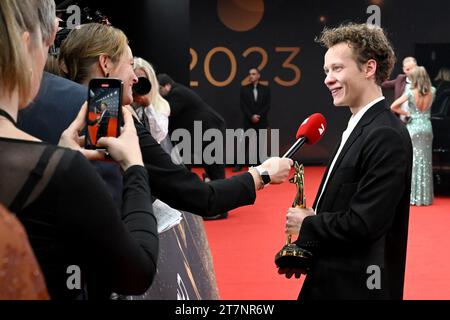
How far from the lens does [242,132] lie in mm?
12062

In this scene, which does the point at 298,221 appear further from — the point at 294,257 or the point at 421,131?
the point at 421,131

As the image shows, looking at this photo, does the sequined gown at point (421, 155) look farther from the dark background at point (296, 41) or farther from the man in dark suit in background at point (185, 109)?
the dark background at point (296, 41)

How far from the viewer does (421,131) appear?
27.2 ft

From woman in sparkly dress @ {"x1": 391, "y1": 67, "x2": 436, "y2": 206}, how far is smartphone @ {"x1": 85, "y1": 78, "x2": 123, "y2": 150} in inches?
274

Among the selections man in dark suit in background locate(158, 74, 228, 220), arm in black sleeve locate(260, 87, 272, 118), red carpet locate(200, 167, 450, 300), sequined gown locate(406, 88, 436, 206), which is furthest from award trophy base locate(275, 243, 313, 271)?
arm in black sleeve locate(260, 87, 272, 118)

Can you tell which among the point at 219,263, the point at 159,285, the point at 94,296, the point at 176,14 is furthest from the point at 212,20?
the point at 94,296

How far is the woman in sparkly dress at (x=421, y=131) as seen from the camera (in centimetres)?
797

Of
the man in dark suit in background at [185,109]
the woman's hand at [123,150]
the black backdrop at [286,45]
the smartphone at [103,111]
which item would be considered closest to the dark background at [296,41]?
the black backdrop at [286,45]

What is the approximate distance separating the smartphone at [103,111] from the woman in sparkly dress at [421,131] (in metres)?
6.95

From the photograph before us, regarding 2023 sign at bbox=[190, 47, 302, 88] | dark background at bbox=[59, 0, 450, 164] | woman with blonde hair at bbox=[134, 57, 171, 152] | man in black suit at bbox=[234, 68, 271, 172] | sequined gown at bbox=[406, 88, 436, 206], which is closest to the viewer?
woman with blonde hair at bbox=[134, 57, 171, 152]

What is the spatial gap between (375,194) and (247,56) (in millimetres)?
10398

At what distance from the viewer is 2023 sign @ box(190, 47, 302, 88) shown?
40.1 feet

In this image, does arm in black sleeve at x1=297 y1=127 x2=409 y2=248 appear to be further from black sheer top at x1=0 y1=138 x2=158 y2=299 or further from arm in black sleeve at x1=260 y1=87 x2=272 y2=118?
arm in black sleeve at x1=260 y1=87 x2=272 y2=118

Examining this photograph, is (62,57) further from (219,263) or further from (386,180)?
(219,263)
